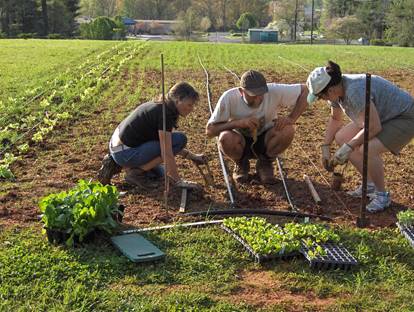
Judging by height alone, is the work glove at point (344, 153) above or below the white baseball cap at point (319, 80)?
below

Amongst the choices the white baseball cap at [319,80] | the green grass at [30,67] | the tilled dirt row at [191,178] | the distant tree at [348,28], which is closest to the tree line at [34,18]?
the green grass at [30,67]

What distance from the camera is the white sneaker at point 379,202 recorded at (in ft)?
15.8

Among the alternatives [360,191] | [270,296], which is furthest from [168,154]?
[270,296]

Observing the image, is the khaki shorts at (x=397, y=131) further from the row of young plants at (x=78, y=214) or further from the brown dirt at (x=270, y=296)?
the row of young plants at (x=78, y=214)

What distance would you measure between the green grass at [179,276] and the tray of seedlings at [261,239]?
0.06 m

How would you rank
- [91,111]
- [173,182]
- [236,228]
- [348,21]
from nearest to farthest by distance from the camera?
[236,228]
[173,182]
[91,111]
[348,21]

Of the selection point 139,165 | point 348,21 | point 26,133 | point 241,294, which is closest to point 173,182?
point 139,165

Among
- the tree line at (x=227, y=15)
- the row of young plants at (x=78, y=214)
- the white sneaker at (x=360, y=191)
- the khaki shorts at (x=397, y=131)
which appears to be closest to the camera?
the row of young plants at (x=78, y=214)

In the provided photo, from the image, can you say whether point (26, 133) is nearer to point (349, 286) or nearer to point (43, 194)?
point (43, 194)

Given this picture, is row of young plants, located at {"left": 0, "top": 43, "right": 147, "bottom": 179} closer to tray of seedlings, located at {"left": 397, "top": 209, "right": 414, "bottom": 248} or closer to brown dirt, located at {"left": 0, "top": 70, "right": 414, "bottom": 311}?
brown dirt, located at {"left": 0, "top": 70, "right": 414, "bottom": 311}

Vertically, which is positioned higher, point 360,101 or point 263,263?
point 360,101

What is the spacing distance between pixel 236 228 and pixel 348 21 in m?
61.8

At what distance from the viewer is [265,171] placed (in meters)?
5.71

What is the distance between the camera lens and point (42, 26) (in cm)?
5234
